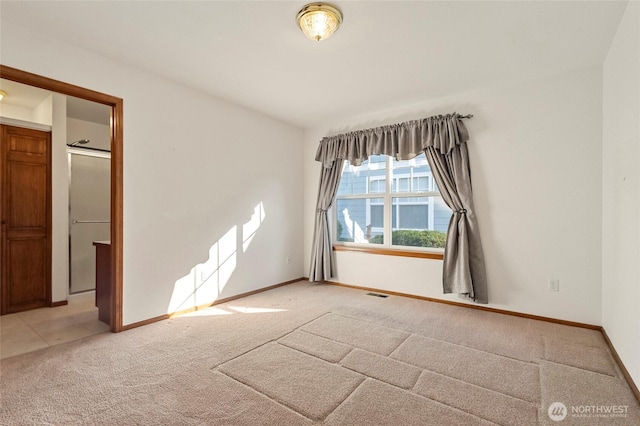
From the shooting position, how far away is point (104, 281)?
121 inches

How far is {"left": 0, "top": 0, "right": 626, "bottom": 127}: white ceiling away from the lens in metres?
2.14

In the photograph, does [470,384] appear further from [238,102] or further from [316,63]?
[238,102]

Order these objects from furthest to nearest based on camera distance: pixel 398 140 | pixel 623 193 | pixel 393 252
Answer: pixel 393 252 → pixel 398 140 → pixel 623 193

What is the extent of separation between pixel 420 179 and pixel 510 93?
135 centimetres

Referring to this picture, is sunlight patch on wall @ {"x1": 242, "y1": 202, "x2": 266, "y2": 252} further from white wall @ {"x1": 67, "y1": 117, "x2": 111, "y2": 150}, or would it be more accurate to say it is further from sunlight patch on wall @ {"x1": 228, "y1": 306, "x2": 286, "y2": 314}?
white wall @ {"x1": 67, "y1": 117, "x2": 111, "y2": 150}

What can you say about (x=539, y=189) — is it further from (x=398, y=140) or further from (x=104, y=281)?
(x=104, y=281)

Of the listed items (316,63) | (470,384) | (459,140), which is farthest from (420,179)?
(470,384)

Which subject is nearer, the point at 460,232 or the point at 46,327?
the point at 46,327

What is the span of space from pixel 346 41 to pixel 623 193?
239 cm

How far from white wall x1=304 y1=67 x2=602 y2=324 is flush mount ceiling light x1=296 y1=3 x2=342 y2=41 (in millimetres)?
2112

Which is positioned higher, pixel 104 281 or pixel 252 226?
pixel 252 226

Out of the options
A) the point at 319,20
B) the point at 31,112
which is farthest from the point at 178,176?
the point at 31,112

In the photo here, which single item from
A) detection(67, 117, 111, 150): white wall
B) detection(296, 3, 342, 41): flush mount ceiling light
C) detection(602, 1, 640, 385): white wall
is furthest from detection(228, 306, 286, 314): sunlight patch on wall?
detection(67, 117, 111, 150): white wall

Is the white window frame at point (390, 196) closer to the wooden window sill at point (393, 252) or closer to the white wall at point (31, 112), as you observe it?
the wooden window sill at point (393, 252)
